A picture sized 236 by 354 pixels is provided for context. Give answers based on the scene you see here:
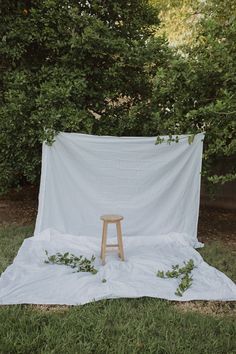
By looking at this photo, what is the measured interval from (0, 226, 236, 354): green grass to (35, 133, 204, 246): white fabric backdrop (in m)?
1.73

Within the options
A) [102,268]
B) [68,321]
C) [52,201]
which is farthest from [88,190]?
[68,321]

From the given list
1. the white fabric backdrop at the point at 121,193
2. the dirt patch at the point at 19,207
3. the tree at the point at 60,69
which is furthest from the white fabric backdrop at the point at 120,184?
the dirt patch at the point at 19,207

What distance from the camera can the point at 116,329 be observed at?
299 centimetres

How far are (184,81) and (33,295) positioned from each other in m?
3.09

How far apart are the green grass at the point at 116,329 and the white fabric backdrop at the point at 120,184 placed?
1.73 m

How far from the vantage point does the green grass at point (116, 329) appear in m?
2.76

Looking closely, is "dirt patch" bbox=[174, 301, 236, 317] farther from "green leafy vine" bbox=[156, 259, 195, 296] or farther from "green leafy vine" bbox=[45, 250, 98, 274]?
"green leafy vine" bbox=[45, 250, 98, 274]

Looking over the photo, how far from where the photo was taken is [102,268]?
13.7 feet

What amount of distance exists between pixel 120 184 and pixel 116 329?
7.61 ft

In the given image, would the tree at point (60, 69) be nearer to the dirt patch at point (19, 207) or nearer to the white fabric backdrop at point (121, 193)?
the white fabric backdrop at point (121, 193)

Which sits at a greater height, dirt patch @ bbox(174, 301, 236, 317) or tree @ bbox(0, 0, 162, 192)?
tree @ bbox(0, 0, 162, 192)

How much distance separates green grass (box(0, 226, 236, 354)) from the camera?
9.04ft

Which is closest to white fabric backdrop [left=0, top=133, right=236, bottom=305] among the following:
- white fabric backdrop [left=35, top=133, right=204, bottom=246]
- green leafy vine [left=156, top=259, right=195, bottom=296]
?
white fabric backdrop [left=35, top=133, right=204, bottom=246]

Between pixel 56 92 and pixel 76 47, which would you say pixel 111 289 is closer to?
pixel 56 92
